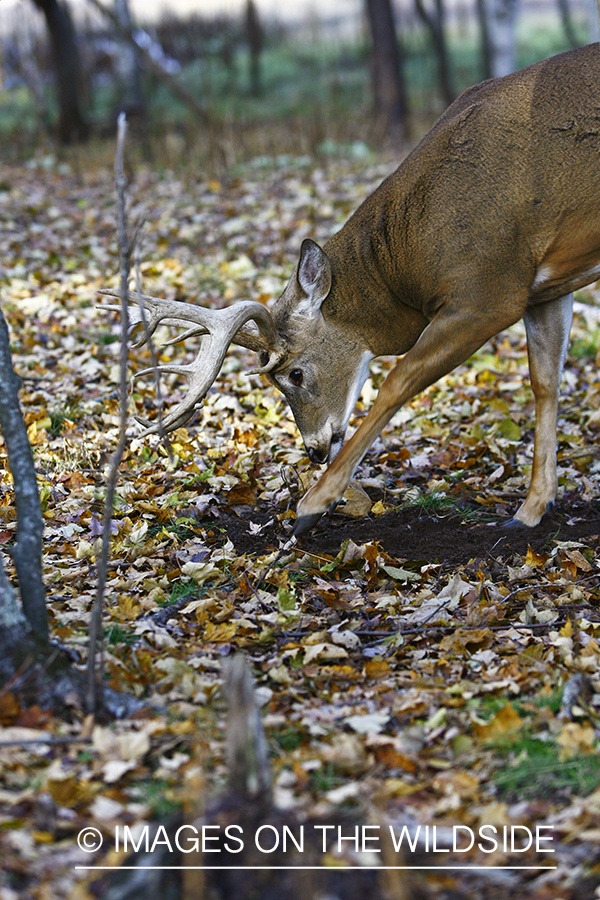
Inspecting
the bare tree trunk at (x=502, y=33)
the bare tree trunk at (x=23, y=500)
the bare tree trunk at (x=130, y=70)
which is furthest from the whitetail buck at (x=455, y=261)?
the bare tree trunk at (x=130, y=70)

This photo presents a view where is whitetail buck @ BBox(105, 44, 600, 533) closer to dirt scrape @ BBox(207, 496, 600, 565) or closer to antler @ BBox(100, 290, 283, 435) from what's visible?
antler @ BBox(100, 290, 283, 435)

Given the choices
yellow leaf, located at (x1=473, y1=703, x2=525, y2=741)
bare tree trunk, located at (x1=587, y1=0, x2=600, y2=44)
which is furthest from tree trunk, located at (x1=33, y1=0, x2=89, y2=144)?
yellow leaf, located at (x1=473, y1=703, x2=525, y2=741)

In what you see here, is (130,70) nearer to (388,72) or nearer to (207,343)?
(388,72)

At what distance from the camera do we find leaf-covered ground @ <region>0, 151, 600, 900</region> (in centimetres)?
277

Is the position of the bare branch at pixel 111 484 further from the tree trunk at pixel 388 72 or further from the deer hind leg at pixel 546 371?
the tree trunk at pixel 388 72

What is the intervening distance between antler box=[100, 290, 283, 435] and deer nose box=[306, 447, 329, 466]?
23.8 inches

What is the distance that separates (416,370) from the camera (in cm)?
494

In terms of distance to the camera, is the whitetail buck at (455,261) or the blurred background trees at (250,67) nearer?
the whitetail buck at (455,261)

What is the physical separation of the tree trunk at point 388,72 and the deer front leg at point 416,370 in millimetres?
12008

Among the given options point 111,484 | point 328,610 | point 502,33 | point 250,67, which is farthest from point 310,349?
point 250,67

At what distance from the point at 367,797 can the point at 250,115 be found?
67.0 feet

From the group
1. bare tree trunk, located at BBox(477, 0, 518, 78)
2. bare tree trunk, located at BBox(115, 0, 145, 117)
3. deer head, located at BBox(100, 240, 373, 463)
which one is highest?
bare tree trunk, located at BBox(115, 0, 145, 117)

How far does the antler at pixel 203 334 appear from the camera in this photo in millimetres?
4633

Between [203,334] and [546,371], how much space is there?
2.15m
